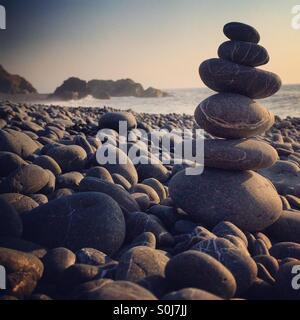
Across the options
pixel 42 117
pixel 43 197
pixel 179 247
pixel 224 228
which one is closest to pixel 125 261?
pixel 179 247

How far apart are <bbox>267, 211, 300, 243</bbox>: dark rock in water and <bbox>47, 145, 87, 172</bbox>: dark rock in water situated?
10.2ft

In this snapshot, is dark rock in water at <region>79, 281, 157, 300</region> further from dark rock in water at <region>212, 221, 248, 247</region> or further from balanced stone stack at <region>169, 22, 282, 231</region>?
balanced stone stack at <region>169, 22, 282, 231</region>

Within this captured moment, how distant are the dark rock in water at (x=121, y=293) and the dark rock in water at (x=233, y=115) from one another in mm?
2630

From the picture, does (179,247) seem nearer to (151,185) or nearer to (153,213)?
(153,213)

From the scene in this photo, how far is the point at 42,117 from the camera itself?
11.5m

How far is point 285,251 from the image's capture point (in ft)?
12.0

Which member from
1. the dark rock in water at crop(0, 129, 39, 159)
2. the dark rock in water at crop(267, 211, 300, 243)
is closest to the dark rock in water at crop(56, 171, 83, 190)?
the dark rock in water at crop(0, 129, 39, 159)

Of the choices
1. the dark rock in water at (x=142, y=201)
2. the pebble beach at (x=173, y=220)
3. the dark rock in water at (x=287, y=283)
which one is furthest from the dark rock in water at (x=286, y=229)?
the dark rock in water at (x=142, y=201)

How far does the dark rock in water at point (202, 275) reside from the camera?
8.58 feet

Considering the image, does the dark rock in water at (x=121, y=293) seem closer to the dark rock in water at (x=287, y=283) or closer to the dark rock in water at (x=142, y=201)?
the dark rock in water at (x=287, y=283)

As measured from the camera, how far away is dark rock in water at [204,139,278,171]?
4316mm

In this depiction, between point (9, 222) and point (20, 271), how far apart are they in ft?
2.41

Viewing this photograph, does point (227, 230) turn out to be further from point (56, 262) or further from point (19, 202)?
point (19, 202)
